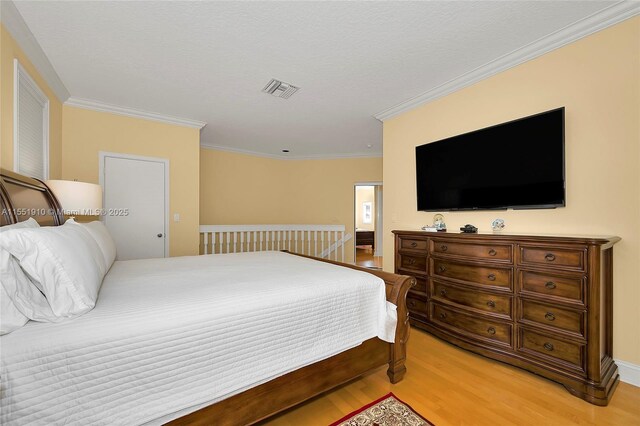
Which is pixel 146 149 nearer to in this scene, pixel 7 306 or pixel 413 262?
pixel 7 306

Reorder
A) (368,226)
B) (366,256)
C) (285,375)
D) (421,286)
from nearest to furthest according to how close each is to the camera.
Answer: (285,375) → (421,286) → (366,256) → (368,226)

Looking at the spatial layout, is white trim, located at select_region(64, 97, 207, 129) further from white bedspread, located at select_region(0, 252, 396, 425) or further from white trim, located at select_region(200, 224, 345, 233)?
white bedspread, located at select_region(0, 252, 396, 425)

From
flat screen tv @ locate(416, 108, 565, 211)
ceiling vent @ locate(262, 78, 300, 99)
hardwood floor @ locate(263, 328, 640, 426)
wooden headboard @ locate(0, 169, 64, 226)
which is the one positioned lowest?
hardwood floor @ locate(263, 328, 640, 426)

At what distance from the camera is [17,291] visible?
988 millimetres

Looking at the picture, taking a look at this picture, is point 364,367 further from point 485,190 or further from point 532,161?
point 532,161

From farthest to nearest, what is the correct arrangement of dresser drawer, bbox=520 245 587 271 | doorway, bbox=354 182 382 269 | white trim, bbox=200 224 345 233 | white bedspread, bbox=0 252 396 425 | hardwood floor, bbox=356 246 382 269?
1. doorway, bbox=354 182 382 269
2. hardwood floor, bbox=356 246 382 269
3. white trim, bbox=200 224 345 233
4. dresser drawer, bbox=520 245 587 271
5. white bedspread, bbox=0 252 396 425

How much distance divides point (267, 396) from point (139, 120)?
3.82 m

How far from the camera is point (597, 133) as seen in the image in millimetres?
1934

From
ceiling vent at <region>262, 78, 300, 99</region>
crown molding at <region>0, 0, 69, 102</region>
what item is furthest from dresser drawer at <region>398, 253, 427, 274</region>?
crown molding at <region>0, 0, 69, 102</region>

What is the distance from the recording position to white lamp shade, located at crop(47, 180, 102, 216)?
2359 millimetres

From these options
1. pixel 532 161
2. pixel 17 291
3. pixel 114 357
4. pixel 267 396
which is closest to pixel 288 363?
pixel 267 396

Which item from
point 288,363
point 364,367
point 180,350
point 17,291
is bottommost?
point 364,367

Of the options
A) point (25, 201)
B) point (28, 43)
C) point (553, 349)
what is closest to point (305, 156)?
point (28, 43)

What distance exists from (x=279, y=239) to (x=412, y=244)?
3349 mm
